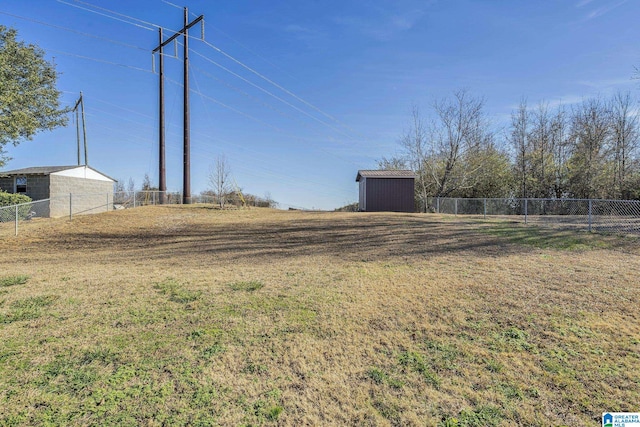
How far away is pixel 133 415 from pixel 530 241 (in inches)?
338

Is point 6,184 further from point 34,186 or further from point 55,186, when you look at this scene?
point 55,186

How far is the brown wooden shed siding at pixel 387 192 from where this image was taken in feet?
61.3

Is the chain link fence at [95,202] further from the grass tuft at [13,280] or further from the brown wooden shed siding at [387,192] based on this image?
the brown wooden shed siding at [387,192]

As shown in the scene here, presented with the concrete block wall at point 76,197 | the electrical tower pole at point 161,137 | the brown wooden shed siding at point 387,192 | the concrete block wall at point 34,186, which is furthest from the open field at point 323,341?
the concrete block wall at point 34,186

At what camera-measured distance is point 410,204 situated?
18.9 meters

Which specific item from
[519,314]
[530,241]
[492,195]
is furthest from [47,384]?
[492,195]

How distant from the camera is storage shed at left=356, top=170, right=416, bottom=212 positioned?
18.7m

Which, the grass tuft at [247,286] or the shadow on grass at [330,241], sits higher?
the shadow on grass at [330,241]

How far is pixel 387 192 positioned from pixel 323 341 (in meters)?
16.5

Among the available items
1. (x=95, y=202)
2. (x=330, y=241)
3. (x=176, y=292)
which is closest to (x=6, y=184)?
(x=95, y=202)

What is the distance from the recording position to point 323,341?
2924mm

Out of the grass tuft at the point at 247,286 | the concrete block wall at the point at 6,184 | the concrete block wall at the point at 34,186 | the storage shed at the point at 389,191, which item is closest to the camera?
the grass tuft at the point at 247,286

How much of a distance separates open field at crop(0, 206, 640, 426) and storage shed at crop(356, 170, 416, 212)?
12.7m

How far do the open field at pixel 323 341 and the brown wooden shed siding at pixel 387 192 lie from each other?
12662mm
